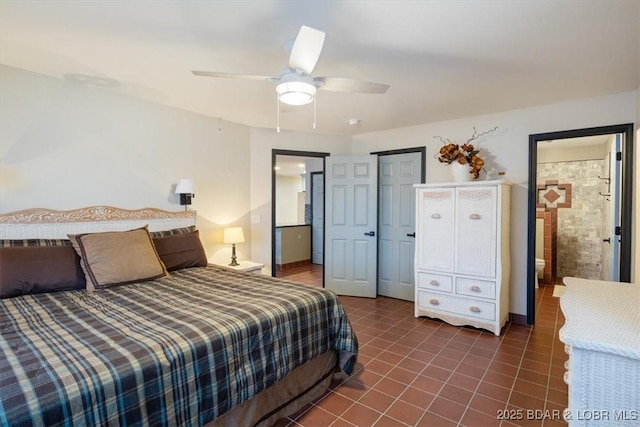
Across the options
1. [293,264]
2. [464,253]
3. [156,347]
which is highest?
[464,253]

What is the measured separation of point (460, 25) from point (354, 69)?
82 centimetres

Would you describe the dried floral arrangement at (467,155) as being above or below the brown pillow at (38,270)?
above

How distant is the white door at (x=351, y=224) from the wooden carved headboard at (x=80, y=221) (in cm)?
206

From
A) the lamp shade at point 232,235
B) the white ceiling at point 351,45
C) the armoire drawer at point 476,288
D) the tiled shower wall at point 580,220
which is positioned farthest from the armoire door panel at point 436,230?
the tiled shower wall at point 580,220

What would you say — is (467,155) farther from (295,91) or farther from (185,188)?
(185,188)

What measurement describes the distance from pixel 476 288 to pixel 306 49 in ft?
9.49

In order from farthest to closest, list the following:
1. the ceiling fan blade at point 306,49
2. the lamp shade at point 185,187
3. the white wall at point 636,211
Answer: the lamp shade at point 185,187, the white wall at point 636,211, the ceiling fan blade at point 306,49

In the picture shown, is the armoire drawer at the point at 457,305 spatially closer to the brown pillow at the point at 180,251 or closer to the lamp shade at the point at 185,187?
the brown pillow at the point at 180,251

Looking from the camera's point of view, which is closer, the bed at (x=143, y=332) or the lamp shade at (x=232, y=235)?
the bed at (x=143, y=332)

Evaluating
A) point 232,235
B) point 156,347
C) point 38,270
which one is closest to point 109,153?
point 38,270

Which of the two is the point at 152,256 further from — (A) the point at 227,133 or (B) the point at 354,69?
(B) the point at 354,69

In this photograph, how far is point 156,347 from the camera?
1437 millimetres

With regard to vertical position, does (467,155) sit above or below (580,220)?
above

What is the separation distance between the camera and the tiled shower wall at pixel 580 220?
5.21m
